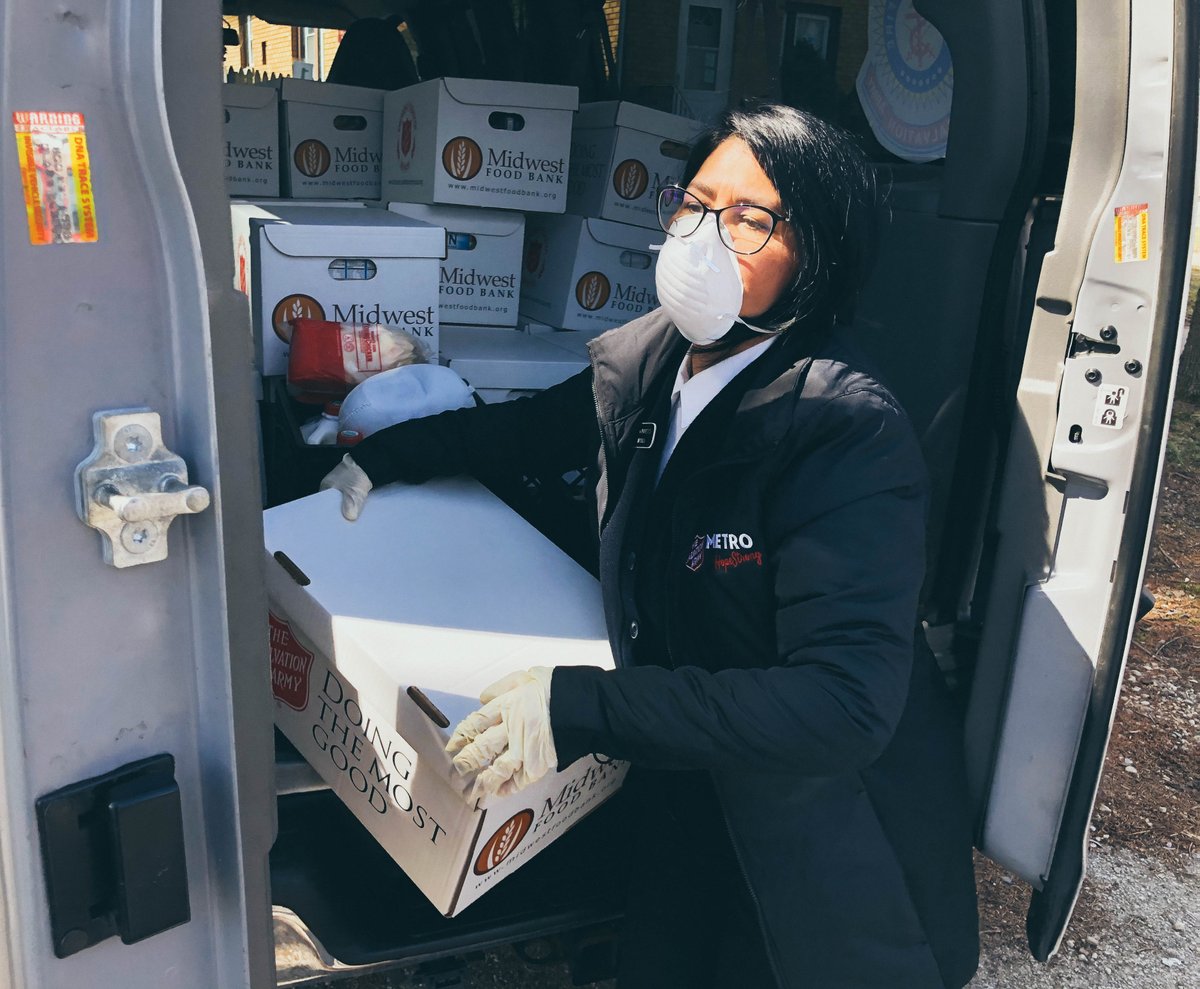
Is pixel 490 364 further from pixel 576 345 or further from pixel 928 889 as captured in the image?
pixel 928 889

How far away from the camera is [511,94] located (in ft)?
10.1

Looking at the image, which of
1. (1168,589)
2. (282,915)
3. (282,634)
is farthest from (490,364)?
(1168,589)

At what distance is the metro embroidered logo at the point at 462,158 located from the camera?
10.1 feet

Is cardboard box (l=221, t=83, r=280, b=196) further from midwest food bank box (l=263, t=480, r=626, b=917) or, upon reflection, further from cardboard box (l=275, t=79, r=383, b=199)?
midwest food bank box (l=263, t=480, r=626, b=917)

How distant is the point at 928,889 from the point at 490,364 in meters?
1.57

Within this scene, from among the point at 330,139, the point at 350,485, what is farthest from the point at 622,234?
the point at 350,485

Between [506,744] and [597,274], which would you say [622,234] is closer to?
[597,274]

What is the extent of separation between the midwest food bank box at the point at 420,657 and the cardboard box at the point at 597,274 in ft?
5.06

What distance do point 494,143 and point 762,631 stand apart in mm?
2061

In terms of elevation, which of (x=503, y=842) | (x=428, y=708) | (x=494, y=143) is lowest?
(x=503, y=842)

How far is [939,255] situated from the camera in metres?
1.87

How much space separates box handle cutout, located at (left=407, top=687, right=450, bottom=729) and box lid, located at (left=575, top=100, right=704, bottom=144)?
215cm

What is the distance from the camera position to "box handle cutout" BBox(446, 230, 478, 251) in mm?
3154

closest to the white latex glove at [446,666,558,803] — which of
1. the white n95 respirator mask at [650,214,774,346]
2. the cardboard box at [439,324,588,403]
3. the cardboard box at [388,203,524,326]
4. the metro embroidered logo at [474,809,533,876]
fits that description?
the metro embroidered logo at [474,809,533,876]
